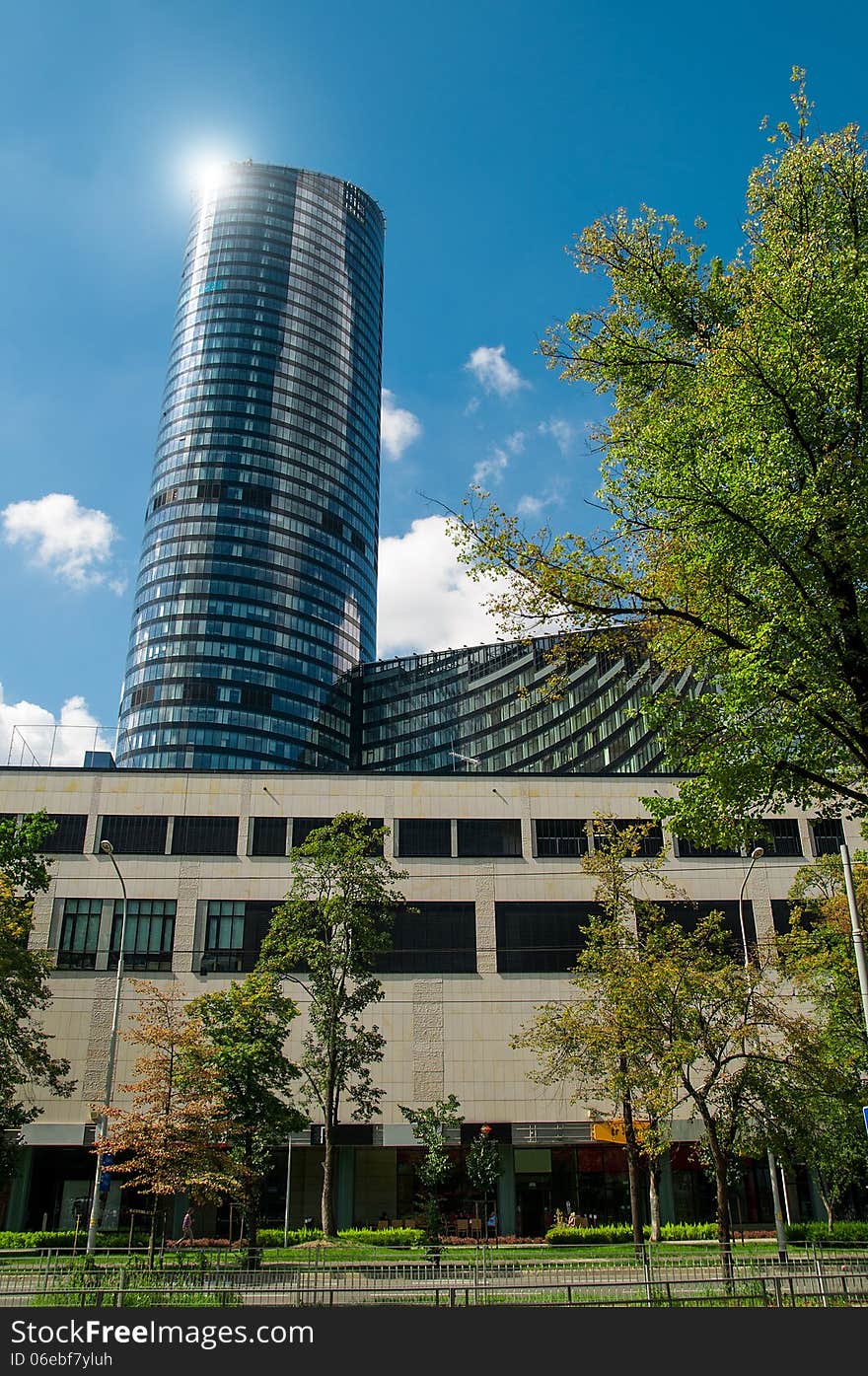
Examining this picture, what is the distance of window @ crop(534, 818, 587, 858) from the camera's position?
166 feet

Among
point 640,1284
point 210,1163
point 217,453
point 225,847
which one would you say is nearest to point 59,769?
point 225,847

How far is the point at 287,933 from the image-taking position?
4094cm

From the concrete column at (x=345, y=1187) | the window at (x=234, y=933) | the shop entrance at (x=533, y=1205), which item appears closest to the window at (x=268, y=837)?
the window at (x=234, y=933)

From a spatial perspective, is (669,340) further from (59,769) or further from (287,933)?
(59,769)

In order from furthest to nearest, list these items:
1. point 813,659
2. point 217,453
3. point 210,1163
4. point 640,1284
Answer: point 217,453 < point 210,1163 < point 640,1284 < point 813,659

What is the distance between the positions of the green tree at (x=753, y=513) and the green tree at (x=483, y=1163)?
31430 mm

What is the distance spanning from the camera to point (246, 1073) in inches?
1296

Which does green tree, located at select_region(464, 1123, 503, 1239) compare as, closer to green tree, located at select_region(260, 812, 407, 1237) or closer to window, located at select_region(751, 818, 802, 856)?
green tree, located at select_region(260, 812, 407, 1237)

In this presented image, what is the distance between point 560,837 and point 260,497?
102179 millimetres

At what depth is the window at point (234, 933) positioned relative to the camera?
47.5 metres

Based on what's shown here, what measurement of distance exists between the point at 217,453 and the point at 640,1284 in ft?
446

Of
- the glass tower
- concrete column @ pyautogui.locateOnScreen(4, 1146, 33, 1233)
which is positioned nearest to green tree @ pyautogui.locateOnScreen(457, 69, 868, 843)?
concrete column @ pyautogui.locateOnScreen(4, 1146, 33, 1233)

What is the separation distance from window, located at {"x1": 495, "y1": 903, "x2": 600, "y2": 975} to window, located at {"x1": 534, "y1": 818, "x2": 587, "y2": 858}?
9.20ft

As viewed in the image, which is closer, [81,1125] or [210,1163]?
[210,1163]
